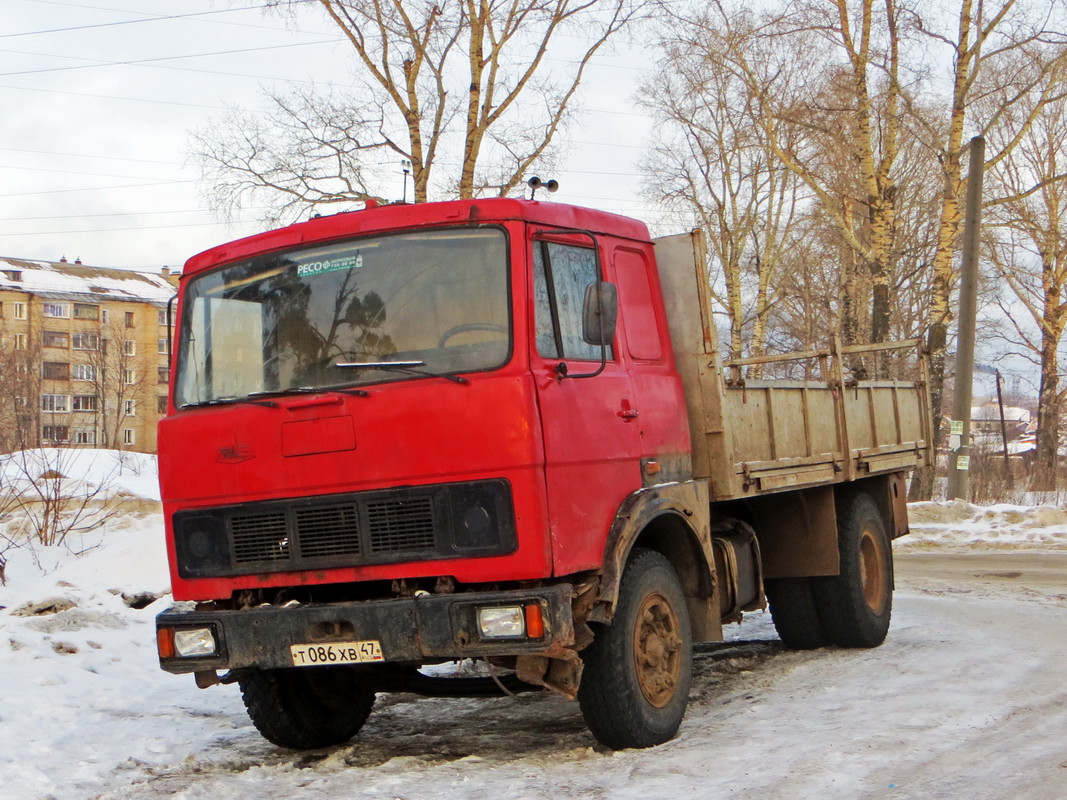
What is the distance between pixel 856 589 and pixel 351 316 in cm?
440

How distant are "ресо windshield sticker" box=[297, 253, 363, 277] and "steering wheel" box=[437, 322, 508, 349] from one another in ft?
1.93

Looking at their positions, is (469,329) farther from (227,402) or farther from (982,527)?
(982,527)

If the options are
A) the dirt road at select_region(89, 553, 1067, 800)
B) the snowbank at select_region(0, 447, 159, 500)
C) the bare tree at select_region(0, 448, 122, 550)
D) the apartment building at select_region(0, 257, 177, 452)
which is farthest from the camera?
the apartment building at select_region(0, 257, 177, 452)

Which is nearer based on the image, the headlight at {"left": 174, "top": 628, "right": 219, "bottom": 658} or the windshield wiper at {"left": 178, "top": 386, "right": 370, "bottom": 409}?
the windshield wiper at {"left": 178, "top": 386, "right": 370, "bottom": 409}

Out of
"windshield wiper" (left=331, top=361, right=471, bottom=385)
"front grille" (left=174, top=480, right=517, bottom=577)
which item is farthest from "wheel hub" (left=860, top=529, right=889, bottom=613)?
"windshield wiper" (left=331, top=361, right=471, bottom=385)

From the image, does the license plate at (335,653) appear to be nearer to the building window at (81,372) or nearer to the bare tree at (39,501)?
the bare tree at (39,501)

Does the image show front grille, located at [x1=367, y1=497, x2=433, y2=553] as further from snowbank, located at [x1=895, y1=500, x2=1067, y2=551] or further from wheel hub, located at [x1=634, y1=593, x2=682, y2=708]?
snowbank, located at [x1=895, y1=500, x2=1067, y2=551]

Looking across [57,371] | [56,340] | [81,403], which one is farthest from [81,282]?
[81,403]

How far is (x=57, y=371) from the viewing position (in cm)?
8044

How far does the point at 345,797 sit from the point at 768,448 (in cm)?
338

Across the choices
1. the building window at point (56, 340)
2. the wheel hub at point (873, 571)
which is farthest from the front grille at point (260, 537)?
the building window at point (56, 340)

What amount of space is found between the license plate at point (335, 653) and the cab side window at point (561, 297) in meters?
1.43

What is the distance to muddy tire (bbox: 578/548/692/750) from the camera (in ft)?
18.1

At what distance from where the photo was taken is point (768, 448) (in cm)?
735
